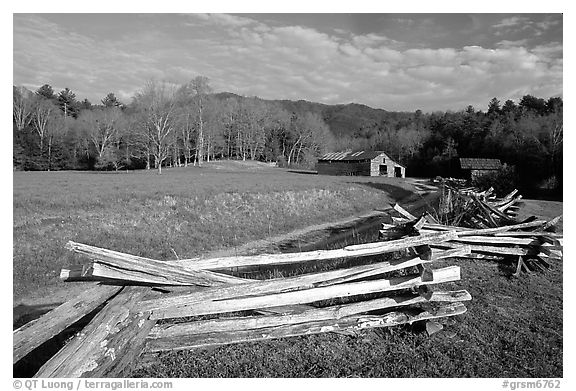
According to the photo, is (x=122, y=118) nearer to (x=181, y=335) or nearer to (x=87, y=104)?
(x=87, y=104)

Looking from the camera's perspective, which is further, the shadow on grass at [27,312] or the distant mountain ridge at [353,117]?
the distant mountain ridge at [353,117]

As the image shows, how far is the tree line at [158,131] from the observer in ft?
123

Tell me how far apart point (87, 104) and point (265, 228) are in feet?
193

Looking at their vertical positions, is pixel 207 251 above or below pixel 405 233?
below

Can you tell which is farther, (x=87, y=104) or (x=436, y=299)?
(x=87, y=104)

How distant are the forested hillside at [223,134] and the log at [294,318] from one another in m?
15.9

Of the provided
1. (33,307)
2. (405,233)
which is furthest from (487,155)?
(33,307)

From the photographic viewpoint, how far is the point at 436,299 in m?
4.81

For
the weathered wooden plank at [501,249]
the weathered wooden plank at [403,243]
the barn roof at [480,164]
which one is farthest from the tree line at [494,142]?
the weathered wooden plank at [403,243]

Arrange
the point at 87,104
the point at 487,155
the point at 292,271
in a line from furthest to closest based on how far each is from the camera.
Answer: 1. the point at 87,104
2. the point at 487,155
3. the point at 292,271

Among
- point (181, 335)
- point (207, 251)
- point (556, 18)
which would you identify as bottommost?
point (207, 251)

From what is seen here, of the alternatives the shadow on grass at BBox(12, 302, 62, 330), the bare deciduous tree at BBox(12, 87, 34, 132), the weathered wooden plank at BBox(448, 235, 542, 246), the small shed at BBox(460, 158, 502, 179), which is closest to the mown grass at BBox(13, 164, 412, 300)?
the shadow on grass at BBox(12, 302, 62, 330)

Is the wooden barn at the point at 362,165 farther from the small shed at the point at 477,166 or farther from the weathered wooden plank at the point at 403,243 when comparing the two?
the weathered wooden plank at the point at 403,243

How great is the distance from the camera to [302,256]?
15.0 ft
